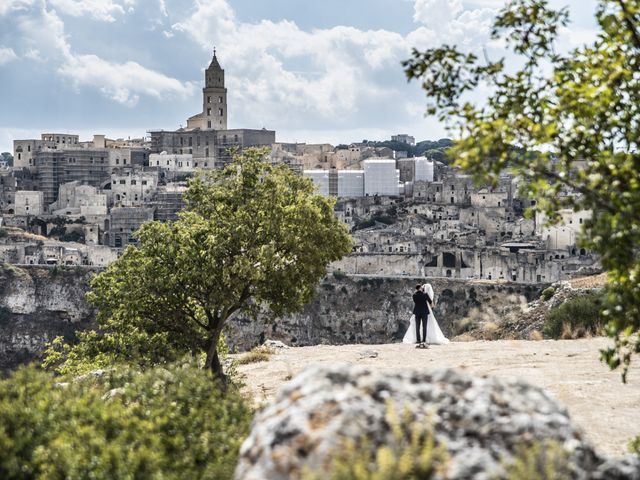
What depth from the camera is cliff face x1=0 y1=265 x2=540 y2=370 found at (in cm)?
7438

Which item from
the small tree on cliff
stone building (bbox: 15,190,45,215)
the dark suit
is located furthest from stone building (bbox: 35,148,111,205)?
the small tree on cliff

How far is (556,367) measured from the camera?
15.6m

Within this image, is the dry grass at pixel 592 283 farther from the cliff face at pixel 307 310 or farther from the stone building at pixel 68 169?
the stone building at pixel 68 169

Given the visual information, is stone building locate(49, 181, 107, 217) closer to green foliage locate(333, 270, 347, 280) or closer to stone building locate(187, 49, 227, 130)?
stone building locate(187, 49, 227, 130)

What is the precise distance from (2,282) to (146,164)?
41.0 meters

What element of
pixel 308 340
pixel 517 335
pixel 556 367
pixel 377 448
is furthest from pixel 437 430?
pixel 308 340

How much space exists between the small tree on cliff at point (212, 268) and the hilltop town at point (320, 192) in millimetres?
49730

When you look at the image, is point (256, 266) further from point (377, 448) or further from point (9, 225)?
point (9, 225)

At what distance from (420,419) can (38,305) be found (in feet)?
289

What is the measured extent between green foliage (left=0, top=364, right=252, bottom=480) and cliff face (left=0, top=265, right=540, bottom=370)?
5466 cm

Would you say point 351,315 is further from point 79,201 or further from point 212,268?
point 212,268

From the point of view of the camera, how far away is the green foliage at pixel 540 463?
16.6ft

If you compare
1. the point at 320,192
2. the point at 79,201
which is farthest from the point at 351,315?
the point at 79,201

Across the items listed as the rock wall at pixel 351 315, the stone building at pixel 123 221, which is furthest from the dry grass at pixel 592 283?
the stone building at pixel 123 221
